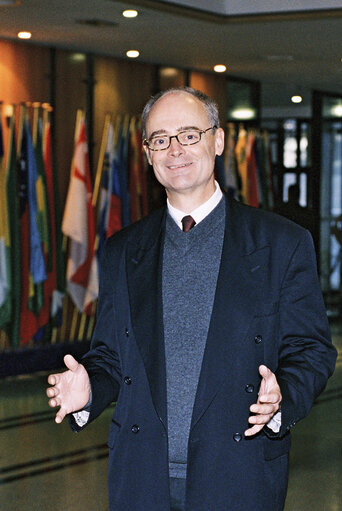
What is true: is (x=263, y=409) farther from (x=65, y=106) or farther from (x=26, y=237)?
(x=65, y=106)

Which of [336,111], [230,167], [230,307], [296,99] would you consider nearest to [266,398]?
[230,307]

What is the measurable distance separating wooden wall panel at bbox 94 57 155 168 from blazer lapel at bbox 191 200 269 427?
767cm

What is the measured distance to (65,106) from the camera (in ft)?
31.3

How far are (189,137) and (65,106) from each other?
734cm

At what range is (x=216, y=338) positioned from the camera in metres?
2.24

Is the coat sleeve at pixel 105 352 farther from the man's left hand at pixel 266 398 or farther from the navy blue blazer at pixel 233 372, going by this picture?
the man's left hand at pixel 266 398

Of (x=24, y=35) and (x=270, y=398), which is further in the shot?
(x=24, y=35)

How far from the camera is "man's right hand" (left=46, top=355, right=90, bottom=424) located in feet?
7.35

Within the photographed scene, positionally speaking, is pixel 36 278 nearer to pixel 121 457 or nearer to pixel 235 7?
pixel 235 7

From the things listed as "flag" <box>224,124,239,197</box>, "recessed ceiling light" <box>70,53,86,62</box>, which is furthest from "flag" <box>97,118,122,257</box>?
"flag" <box>224,124,239,197</box>

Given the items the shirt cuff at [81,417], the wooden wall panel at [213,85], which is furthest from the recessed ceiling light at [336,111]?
the shirt cuff at [81,417]

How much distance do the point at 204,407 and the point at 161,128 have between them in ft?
2.25

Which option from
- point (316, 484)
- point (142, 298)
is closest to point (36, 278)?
point (316, 484)

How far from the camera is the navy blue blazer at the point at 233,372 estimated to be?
222 centimetres
